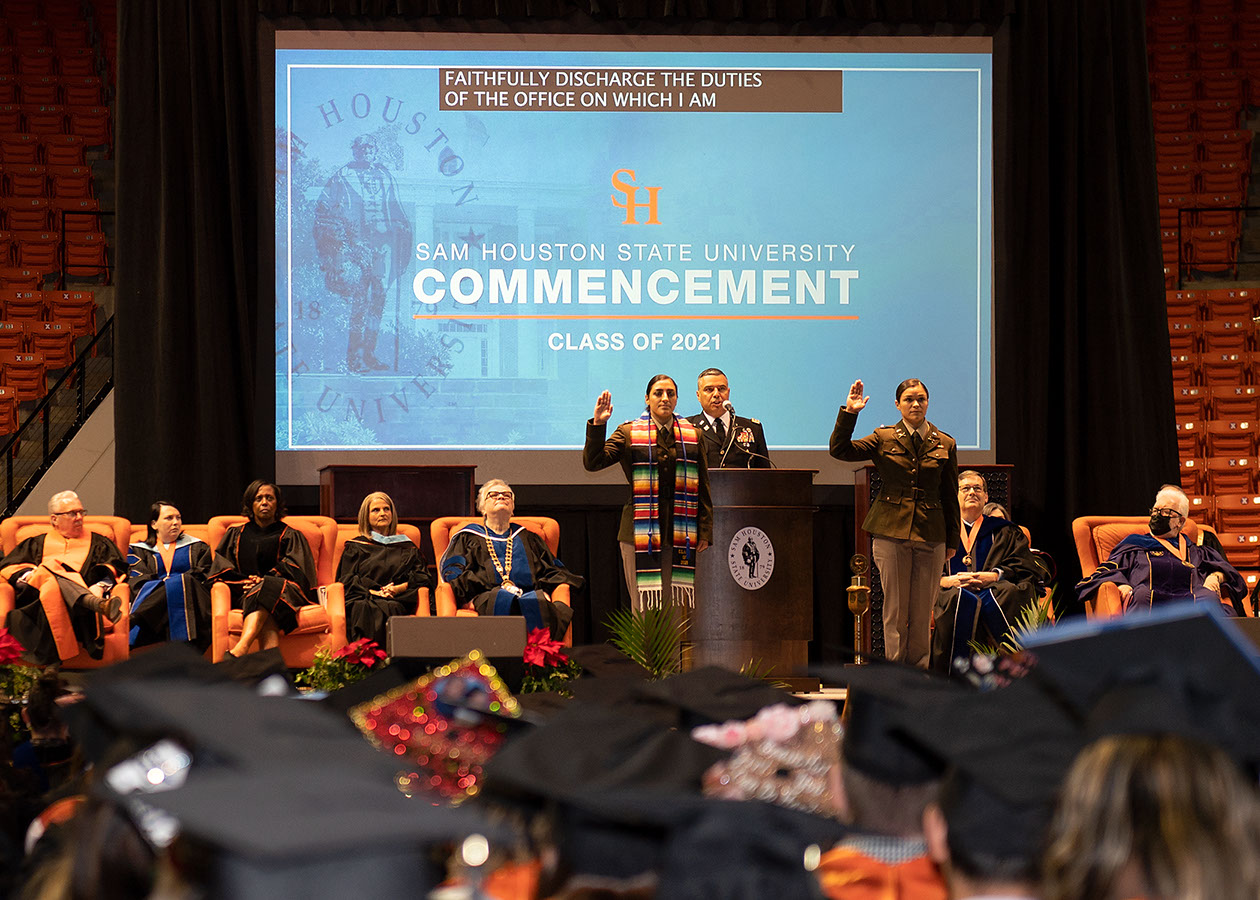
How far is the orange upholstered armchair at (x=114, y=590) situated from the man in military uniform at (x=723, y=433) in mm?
3199

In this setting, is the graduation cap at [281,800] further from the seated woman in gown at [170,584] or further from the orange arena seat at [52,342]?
the orange arena seat at [52,342]

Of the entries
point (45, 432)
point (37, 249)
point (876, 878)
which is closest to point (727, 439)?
point (45, 432)

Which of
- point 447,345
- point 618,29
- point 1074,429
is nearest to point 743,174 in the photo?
point 618,29

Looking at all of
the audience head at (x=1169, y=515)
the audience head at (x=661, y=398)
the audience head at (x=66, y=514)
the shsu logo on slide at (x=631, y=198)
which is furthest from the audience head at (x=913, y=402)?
the audience head at (x=66, y=514)

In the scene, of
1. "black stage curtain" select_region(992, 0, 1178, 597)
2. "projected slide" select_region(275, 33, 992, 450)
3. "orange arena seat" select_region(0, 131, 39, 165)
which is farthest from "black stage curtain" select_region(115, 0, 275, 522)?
"black stage curtain" select_region(992, 0, 1178, 597)

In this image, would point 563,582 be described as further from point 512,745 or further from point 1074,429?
point 512,745

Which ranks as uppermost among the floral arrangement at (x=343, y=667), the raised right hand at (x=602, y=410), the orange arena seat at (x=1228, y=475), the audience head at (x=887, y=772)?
the raised right hand at (x=602, y=410)

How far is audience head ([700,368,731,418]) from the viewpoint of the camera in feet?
23.1

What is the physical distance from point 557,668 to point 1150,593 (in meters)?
3.24

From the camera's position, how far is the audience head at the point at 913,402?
21.1 feet

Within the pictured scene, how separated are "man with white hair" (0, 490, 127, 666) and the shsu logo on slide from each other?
3723 millimetres

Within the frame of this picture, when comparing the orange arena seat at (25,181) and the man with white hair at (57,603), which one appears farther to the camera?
the orange arena seat at (25,181)

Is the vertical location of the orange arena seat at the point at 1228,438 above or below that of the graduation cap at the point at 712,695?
above

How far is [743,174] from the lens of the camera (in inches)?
316
